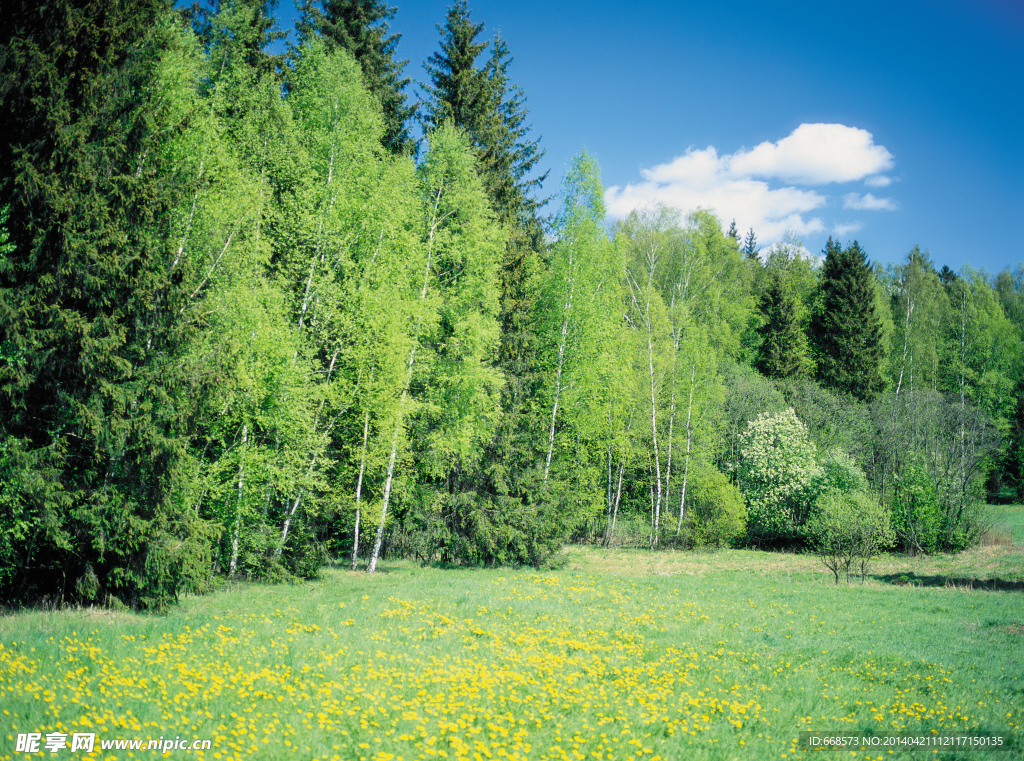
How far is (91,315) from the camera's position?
32.5 feet

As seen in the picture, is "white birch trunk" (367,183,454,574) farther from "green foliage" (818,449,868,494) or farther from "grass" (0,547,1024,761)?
"green foliage" (818,449,868,494)

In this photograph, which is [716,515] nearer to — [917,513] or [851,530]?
[851,530]

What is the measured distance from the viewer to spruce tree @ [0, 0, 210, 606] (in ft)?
30.2

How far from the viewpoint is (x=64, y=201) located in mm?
9305

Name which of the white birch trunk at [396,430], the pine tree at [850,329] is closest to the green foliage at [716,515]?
the pine tree at [850,329]

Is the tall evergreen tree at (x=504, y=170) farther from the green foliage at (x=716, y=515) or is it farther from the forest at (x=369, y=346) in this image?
the green foliage at (x=716, y=515)

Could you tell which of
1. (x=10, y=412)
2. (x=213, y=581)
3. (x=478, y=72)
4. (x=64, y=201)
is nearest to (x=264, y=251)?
(x=64, y=201)

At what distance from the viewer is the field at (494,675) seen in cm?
571

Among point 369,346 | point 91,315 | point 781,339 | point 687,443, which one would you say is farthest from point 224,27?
point 781,339

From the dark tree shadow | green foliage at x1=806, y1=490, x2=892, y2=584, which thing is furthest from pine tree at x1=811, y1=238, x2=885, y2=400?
the dark tree shadow

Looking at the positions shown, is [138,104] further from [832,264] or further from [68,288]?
[832,264]

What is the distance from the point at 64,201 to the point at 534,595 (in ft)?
40.8

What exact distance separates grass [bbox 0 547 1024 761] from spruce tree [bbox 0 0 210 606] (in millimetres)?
1293

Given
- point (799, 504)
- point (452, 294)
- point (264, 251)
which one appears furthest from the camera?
point (799, 504)
